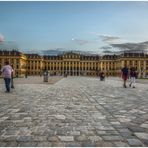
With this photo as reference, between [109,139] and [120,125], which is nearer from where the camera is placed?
[109,139]

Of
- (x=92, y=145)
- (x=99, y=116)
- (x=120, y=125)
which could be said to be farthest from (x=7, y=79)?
(x=92, y=145)

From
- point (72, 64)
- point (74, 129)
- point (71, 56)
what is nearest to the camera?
point (74, 129)

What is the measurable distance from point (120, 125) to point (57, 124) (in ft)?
4.78

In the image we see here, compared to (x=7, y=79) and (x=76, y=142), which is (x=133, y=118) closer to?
(x=76, y=142)

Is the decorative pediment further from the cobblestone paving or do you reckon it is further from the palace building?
the cobblestone paving

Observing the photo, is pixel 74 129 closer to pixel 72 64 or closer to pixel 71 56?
pixel 72 64

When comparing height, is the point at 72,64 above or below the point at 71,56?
below

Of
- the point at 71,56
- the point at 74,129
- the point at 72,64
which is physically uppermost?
the point at 71,56

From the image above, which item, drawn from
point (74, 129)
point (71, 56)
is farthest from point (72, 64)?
point (74, 129)

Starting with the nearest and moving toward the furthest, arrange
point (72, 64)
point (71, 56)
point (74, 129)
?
point (74, 129), point (72, 64), point (71, 56)

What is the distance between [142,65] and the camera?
137m

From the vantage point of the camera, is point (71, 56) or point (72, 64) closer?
point (72, 64)

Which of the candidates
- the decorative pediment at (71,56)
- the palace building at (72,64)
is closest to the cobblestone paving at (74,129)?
the palace building at (72,64)

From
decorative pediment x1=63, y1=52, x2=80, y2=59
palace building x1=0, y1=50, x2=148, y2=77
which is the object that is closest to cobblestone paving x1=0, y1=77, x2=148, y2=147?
palace building x1=0, y1=50, x2=148, y2=77
